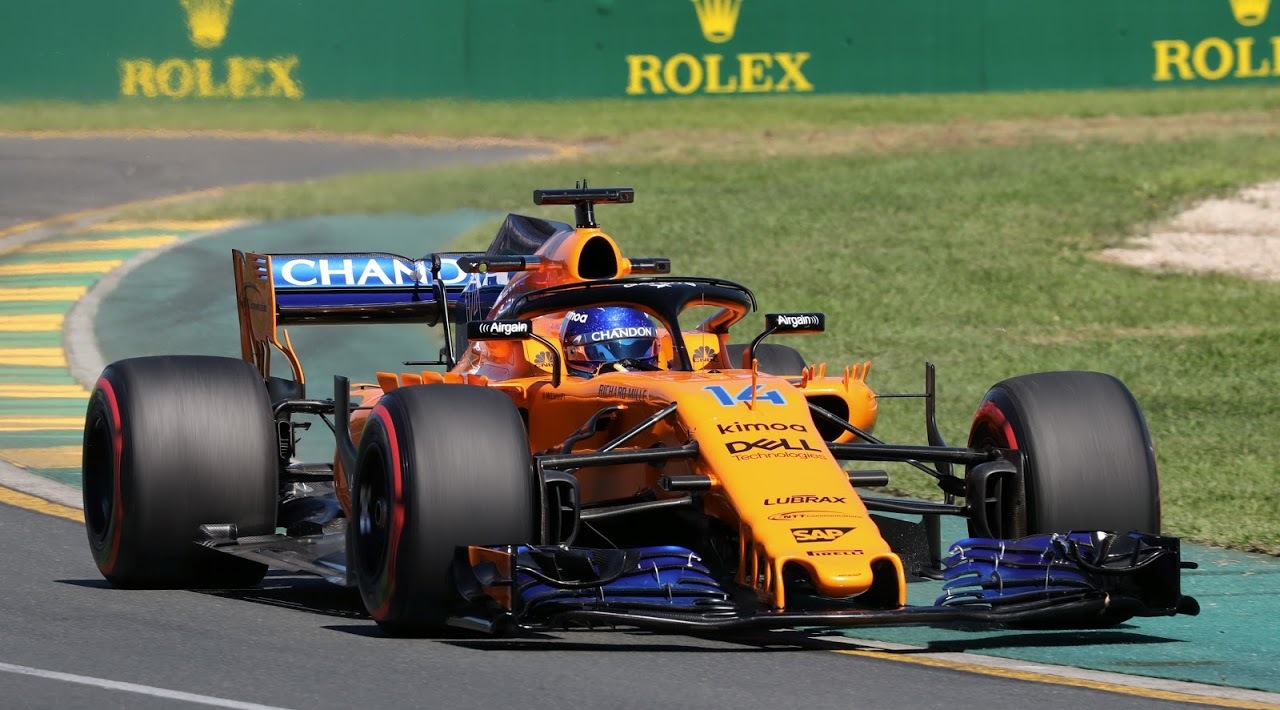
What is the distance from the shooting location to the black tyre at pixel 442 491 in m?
7.53

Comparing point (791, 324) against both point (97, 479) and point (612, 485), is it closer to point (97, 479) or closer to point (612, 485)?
point (612, 485)

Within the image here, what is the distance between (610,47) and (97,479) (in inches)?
773

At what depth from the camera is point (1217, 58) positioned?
29000 millimetres

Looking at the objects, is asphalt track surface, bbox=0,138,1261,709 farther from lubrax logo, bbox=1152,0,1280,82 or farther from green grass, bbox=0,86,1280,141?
lubrax logo, bbox=1152,0,1280,82

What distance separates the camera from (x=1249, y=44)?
28875 mm

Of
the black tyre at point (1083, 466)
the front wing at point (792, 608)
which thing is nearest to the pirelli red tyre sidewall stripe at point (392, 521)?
the front wing at point (792, 608)

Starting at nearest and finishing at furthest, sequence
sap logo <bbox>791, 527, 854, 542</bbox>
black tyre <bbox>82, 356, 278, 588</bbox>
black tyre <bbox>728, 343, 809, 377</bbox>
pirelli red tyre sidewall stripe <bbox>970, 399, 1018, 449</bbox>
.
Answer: sap logo <bbox>791, 527, 854, 542</bbox>
pirelli red tyre sidewall stripe <bbox>970, 399, 1018, 449</bbox>
black tyre <bbox>82, 356, 278, 588</bbox>
black tyre <bbox>728, 343, 809, 377</bbox>

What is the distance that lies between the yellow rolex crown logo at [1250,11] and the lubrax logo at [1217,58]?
0.25 feet

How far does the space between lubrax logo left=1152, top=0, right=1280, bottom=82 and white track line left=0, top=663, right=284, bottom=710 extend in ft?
78.4

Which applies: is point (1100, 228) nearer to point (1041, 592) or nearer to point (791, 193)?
point (791, 193)

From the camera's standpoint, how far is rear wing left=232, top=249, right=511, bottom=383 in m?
10.7

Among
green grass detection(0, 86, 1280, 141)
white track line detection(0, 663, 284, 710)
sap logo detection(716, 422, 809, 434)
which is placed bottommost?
white track line detection(0, 663, 284, 710)

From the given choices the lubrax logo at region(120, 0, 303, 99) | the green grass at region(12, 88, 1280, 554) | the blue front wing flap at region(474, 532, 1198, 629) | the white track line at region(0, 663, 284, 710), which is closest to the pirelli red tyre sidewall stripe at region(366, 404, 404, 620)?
the blue front wing flap at region(474, 532, 1198, 629)

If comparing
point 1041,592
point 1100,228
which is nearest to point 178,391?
point 1041,592
